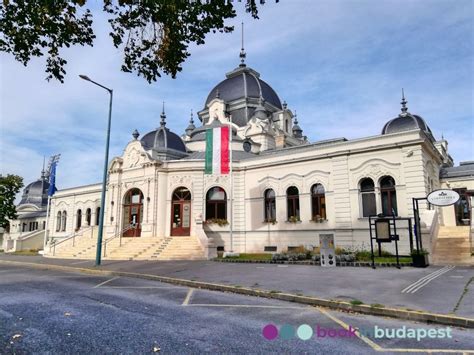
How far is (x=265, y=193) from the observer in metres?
26.9

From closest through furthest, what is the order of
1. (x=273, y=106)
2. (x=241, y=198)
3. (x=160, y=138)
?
(x=241, y=198), (x=160, y=138), (x=273, y=106)

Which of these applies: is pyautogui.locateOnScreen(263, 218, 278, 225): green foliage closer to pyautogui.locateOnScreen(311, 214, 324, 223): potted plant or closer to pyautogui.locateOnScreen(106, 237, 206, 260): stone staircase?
pyautogui.locateOnScreen(311, 214, 324, 223): potted plant

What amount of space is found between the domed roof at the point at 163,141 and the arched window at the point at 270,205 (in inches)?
435

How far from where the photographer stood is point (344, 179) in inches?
901

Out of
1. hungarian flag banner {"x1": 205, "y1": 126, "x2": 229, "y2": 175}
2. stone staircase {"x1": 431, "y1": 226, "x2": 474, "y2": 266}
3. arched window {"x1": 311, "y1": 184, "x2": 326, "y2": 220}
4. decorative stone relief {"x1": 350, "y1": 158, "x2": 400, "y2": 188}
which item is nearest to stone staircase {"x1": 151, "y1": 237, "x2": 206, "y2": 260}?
hungarian flag banner {"x1": 205, "y1": 126, "x2": 229, "y2": 175}

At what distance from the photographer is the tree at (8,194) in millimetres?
41781

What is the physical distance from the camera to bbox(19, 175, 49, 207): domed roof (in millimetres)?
56756

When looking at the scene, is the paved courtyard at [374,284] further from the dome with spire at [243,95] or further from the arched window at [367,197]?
the dome with spire at [243,95]

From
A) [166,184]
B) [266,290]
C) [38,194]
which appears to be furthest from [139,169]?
[38,194]

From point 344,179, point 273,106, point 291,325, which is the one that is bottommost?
point 291,325

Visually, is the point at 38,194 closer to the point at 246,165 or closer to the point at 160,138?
the point at 160,138

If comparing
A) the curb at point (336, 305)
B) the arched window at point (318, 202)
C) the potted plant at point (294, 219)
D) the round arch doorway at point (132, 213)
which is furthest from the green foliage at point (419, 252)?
the round arch doorway at point (132, 213)

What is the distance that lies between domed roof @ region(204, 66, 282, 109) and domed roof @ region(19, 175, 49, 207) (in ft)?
115

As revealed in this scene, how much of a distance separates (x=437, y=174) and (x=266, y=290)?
2091cm
